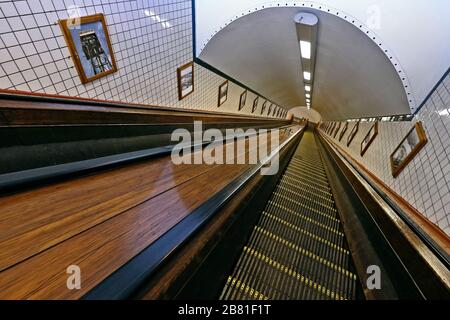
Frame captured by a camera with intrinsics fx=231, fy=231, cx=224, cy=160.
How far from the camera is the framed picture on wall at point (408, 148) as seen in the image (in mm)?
3882

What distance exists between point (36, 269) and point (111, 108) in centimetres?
164

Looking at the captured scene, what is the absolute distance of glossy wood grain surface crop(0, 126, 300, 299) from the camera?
0.70 metres

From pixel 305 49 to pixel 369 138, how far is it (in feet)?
10.0

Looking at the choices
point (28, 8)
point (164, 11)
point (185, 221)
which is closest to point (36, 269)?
point (185, 221)

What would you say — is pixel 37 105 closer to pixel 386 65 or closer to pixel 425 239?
pixel 425 239

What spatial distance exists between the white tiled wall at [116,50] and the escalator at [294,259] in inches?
103

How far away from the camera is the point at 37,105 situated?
1.47 m

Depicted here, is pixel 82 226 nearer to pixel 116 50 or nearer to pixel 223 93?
pixel 116 50

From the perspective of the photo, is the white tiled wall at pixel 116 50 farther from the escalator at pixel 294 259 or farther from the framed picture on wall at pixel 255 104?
the framed picture on wall at pixel 255 104

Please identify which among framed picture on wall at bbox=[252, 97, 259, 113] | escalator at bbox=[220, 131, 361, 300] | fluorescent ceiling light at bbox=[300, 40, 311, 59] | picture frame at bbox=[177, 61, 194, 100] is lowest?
framed picture on wall at bbox=[252, 97, 259, 113]

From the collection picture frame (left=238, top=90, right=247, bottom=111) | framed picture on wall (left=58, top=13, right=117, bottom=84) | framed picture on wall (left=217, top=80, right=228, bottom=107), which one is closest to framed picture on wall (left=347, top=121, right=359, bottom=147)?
picture frame (left=238, top=90, right=247, bottom=111)

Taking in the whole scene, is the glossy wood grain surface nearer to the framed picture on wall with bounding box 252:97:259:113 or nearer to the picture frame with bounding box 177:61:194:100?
the picture frame with bounding box 177:61:194:100

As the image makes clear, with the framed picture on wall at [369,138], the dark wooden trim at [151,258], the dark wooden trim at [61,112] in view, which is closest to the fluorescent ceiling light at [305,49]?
the framed picture on wall at [369,138]

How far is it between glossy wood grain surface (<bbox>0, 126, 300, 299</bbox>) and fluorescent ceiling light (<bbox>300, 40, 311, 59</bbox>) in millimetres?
4975
